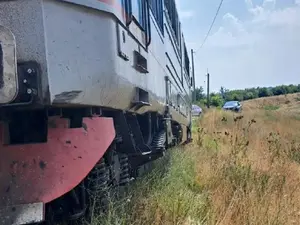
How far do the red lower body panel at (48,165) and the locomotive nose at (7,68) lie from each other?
472 millimetres

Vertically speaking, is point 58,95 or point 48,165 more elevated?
point 58,95

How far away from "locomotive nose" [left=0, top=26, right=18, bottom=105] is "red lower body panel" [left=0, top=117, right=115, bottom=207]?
0.47m

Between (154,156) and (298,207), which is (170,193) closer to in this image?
(154,156)

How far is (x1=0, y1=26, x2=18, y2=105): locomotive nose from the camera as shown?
6.57 ft

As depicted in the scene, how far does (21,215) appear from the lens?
2311 millimetres

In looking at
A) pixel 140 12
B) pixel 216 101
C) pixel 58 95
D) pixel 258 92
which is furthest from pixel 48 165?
pixel 258 92

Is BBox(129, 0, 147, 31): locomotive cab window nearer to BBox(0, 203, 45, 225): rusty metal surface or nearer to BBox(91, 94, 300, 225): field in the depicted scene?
BBox(91, 94, 300, 225): field

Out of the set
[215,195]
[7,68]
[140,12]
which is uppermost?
[140,12]

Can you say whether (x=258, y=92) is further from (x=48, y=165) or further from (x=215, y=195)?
(x=48, y=165)

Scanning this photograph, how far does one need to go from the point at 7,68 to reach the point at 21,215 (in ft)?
2.54

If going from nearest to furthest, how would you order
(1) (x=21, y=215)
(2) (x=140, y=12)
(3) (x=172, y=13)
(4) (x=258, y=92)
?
(1) (x=21, y=215), (2) (x=140, y=12), (3) (x=172, y=13), (4) (x=258, y=92)

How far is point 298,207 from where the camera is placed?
16.1 feet

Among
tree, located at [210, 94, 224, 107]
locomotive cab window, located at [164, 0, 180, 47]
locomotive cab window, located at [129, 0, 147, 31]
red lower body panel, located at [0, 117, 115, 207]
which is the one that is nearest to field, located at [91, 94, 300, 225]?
red lower body panel, located at [0, 117, 115, 207]

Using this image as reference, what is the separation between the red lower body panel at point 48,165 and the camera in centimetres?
242
